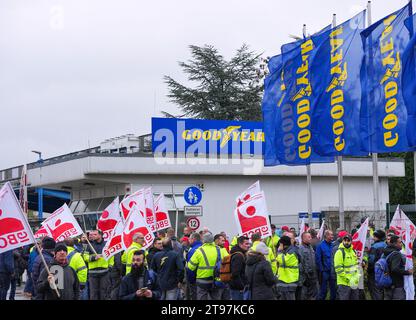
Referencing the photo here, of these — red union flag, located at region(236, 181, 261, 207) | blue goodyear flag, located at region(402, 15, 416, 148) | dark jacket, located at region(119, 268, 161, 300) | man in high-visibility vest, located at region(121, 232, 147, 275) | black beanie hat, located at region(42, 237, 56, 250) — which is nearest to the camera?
dark jacket, located at region(119, 268, 161, 300)

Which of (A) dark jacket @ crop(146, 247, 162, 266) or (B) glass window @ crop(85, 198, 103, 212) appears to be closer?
(A) dark jacket @ crop(146, 247, 162, 266)

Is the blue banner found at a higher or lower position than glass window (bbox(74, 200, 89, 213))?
higher

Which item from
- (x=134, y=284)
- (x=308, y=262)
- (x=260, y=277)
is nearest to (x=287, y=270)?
(x=308, y=262)

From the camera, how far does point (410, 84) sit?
21875 millimetres

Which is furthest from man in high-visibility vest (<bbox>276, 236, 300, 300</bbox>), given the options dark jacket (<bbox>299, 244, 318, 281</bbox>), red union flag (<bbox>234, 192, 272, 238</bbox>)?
dark jacket (<bbox>299, 244, 318, 281</bbox>)

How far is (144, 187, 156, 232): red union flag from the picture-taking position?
23.9 metres

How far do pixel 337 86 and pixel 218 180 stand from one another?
→ 1747 cm

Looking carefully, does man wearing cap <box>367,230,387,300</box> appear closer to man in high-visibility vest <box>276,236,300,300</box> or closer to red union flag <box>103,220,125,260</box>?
→ man in high-visibility vest <box>276,236,300,300</box>

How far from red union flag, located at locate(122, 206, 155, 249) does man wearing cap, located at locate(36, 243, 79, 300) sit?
4206mm

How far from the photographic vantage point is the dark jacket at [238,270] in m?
16.6

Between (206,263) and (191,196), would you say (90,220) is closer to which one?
(191,196)

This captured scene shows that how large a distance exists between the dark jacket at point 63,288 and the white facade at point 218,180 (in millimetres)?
26479

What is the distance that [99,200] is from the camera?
1751 inches
